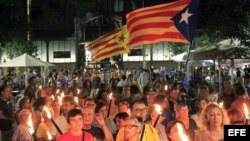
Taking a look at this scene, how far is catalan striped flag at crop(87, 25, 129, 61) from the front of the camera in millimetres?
19062

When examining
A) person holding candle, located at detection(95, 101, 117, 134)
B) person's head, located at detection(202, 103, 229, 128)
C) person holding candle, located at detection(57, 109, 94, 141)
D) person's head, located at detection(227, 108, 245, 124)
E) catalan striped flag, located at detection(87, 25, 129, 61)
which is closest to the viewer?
person holding candle, located at detection(57, 109, 94, 141)

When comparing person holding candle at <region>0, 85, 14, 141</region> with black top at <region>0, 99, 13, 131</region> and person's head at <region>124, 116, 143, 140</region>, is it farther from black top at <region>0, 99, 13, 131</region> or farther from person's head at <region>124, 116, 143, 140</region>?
person's head at <region>124, 116, 143, 140</region>

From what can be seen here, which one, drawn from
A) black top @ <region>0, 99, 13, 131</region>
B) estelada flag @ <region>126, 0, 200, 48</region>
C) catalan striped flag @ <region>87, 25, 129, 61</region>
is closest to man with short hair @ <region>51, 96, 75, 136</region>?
black top @ <region>0, 99, 13, 131</region>

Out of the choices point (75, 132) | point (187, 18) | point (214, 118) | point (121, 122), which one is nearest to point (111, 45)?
point (187, 18)

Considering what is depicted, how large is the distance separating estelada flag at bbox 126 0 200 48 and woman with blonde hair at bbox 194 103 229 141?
669 centimetres

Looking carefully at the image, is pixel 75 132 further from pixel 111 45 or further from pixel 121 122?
pixel 111 45

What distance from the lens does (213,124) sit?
6344 millimetres

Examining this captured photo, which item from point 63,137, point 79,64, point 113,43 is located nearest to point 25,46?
point 113,43

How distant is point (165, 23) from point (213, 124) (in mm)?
7740

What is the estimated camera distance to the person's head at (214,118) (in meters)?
6.35

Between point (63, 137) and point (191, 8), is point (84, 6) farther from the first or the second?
point (63, 137)

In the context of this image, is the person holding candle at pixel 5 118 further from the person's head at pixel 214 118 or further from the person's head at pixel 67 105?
the person's head at pixel 214 118

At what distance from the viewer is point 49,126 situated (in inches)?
316

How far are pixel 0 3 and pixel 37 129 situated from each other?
25.7ft
